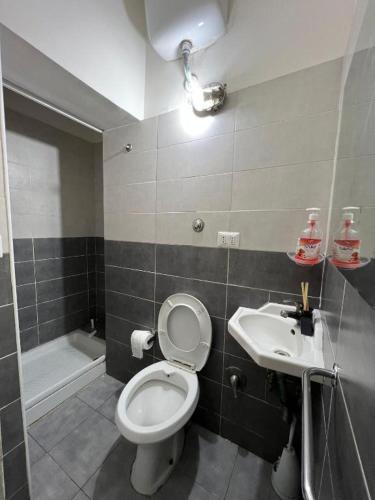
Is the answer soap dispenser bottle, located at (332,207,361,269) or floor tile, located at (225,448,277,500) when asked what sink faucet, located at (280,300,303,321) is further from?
floor tile, located at (225,448,277,500)

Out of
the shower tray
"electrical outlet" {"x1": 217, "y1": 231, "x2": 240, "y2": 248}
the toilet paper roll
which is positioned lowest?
the shower tray

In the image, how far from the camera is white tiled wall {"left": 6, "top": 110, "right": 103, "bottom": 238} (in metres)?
1.77

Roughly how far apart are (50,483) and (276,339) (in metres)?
1.43

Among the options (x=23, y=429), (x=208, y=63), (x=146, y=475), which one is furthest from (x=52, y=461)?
(x=208, y=63)

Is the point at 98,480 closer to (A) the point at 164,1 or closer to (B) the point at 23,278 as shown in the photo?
(B) the point at 23,278

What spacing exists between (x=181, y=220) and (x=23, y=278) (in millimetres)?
1647

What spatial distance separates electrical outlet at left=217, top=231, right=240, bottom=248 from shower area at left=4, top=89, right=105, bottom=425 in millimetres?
1601

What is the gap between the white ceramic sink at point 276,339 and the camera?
75cm

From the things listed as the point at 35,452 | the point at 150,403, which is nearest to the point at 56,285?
the point at 35,452

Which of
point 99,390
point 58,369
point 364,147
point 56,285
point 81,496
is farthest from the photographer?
point 56,285


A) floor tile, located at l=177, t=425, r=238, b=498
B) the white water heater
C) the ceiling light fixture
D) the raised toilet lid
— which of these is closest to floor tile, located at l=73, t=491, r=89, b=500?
floor tile, located at l=177, t=425, r=238, b=498

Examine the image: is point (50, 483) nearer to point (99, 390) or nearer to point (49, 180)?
point (99, 390)

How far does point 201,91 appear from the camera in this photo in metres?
1.15

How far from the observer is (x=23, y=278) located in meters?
1.84
